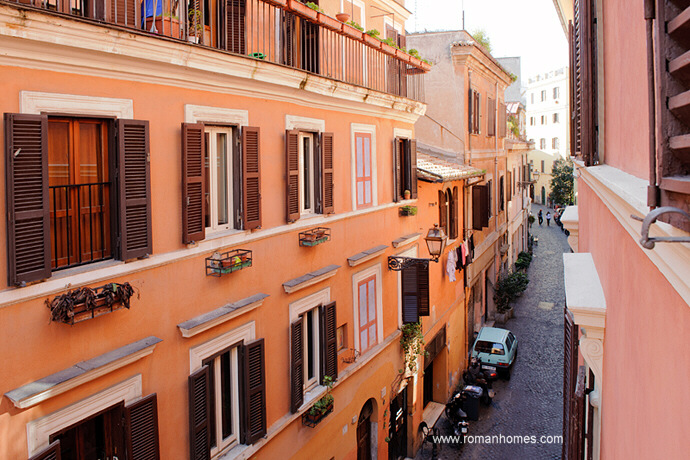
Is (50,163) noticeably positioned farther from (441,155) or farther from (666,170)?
(441,155)

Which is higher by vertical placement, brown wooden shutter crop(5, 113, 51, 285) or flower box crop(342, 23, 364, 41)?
flower box crop(342, 23, 364, 41)

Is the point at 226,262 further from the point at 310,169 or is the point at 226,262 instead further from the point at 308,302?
the point at 310,169

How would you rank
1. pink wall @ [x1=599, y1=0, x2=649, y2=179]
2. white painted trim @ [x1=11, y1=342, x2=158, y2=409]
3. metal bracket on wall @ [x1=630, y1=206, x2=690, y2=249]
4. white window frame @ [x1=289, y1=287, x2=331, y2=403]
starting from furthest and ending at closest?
white window frame @ [x1=289, y1=287, x2=331, y2=403] < white painted trim @ [x1=11, y1=342, x2=158, y2=409] < pink wall @ [x1=599, y1=0, x2=649, y2=179] < metal bracket on wall @ [x1=630, y1=206, x2=690, y2=249]

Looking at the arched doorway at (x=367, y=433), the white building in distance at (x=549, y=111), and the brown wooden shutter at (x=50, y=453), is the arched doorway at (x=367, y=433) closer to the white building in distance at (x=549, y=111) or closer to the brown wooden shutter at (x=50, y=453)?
the brown wooden shutter at (x=50, y=453)

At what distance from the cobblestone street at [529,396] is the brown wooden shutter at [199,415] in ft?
31.7

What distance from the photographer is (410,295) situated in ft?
45.3

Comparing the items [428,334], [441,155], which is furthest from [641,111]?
[441,155]

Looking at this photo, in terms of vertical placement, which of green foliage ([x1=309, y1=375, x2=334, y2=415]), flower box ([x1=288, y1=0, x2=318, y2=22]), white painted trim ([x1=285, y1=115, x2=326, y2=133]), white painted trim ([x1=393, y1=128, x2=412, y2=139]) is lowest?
green foliage ([x1=309, y1=375, x2=334, y2=415])

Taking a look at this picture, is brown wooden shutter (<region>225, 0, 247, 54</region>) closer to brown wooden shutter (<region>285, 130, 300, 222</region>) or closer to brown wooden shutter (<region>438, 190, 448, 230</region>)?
brown wooden shutter (<region>285, 130, 300, 222</region>)

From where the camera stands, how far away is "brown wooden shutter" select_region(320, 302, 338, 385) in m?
10.1

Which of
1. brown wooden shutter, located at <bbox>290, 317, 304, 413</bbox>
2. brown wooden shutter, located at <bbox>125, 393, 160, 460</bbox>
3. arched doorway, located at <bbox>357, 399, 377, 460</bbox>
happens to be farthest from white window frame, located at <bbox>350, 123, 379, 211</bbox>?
brown wooden shutter, located at <bbox>125, 393, 160, 460</bbox>

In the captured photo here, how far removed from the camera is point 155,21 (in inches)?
272

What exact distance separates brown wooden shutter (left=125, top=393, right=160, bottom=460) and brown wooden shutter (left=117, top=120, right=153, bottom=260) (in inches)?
63.5

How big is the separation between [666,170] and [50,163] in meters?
5.21
